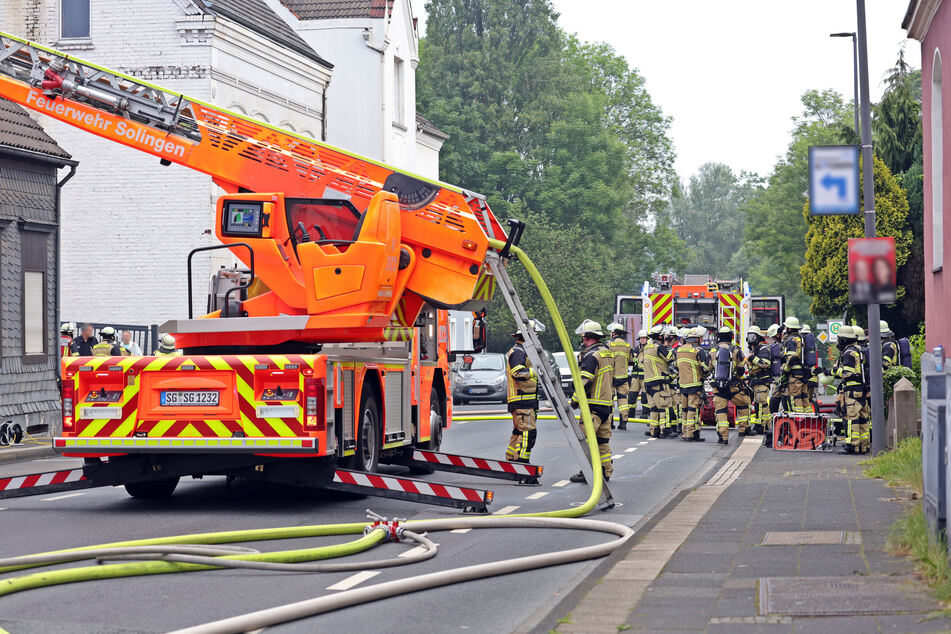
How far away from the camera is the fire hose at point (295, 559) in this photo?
7363mm

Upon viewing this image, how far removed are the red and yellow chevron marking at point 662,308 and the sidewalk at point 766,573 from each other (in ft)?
67.7

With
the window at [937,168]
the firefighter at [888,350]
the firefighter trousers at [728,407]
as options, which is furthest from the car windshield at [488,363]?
the window at [937,168]

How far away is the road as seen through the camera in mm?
7379

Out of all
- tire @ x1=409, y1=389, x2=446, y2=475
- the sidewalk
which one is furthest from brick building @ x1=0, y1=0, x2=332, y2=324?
the sidewalk

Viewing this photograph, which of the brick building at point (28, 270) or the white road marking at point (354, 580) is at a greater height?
the brick building at point (28, 270)

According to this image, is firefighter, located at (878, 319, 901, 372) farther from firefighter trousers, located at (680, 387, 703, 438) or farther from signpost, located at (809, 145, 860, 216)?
firefighter trousers, located at (680, 387, 703, 438)

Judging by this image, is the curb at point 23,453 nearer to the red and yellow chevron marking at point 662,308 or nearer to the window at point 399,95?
the red and yellow chevron marking at point 662,308

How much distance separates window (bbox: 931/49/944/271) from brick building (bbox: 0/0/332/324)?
1503 cm

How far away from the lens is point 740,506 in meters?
12.0

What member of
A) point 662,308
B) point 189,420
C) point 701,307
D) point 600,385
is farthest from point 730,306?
point 189,420

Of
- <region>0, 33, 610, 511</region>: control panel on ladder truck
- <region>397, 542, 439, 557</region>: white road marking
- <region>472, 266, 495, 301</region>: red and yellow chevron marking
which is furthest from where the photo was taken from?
<region>472, 266, 495, 301</region>: red and yellow chevron marking

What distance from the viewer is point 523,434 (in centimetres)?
1595

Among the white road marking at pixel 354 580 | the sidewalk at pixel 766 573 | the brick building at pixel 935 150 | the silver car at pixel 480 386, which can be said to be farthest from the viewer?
the silver car at pixel 480 386

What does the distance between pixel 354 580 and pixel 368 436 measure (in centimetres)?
488
